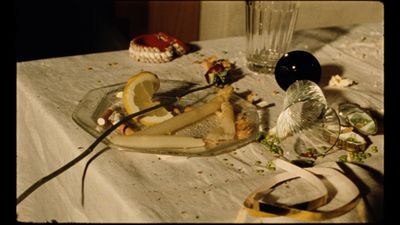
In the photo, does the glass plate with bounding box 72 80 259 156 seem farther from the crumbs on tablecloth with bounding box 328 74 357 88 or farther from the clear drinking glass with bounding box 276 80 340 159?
the crumbs on tablecloth with bounding box 328 74 357 88

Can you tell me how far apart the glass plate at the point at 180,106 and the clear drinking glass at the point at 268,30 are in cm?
21

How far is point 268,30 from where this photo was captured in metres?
1.21

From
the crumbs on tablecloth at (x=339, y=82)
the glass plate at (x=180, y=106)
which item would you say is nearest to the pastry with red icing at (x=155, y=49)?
the glass plate at (x=180, y=106)

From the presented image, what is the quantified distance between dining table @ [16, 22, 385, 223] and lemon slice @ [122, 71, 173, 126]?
0.29 ft

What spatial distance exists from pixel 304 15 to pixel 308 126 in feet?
4.96

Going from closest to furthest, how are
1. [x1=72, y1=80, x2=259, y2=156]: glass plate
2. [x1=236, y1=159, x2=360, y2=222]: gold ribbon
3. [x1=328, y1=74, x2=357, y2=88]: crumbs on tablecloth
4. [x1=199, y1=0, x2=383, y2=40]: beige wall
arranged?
[x1=236, y1=159, x2=360, y2=222]: gold ribbon → [x1=72, y1=80, x2=259, y2=156]: glass plate → [x1=328, y1=74, x2=357, y2=88]: crumbs on tablecloth → [x1=199, y1=0, x2=383, y2=40]: beige wall

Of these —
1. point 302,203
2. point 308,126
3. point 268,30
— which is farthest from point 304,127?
point 268,30

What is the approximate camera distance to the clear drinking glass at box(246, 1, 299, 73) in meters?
1.20

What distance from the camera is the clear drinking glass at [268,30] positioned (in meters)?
1.20

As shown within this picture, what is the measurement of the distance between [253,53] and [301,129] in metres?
0.36

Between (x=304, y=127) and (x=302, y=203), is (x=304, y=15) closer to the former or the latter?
(x=304, y=127)

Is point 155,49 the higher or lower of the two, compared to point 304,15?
higher

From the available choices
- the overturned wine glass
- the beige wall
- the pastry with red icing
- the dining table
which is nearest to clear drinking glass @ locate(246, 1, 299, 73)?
the dining table

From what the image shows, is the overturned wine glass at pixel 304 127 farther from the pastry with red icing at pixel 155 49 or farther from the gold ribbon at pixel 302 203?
the pastry with red icing at pixel 155 49
